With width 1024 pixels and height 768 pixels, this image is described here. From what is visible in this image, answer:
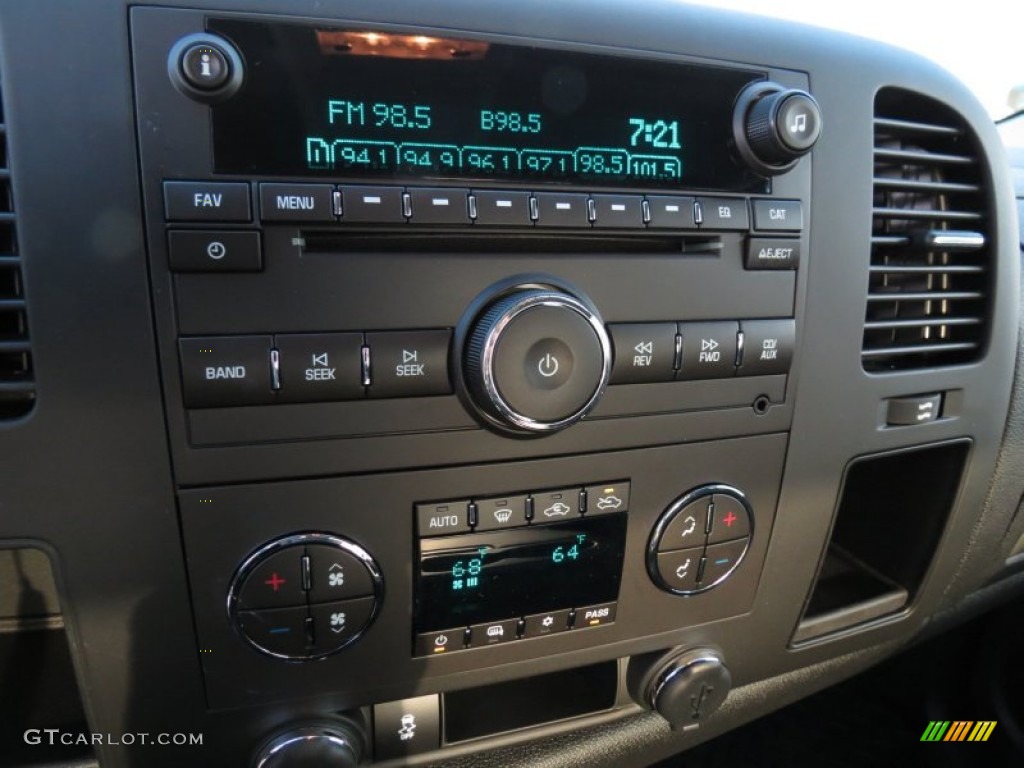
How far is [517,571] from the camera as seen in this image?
0.74 metres

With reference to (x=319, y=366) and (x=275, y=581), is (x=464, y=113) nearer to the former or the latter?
(x=319, y=366)

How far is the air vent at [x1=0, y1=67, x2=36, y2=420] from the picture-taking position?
1.83 ft

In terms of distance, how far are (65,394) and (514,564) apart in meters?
0.42

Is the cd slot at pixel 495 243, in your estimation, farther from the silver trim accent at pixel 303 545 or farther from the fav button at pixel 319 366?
the silver trim accent at pixel 303 545

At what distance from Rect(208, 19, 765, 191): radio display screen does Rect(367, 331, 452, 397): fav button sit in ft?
0.44

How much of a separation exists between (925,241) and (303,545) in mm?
776

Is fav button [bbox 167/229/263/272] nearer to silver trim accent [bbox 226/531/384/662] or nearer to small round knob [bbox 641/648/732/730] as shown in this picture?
silver trim accent [bbox 226/531/384/662]

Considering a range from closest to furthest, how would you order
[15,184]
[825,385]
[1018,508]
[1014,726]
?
[15,184]
[825,385]
[1018,508]
[1014,726]

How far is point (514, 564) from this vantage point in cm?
73

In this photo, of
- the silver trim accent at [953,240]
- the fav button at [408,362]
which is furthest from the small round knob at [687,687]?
the silver trim accent at [953,240]

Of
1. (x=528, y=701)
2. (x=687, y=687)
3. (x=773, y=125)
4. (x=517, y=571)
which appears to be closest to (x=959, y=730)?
(x=687, y=687)

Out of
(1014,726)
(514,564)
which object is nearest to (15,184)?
(514,564)

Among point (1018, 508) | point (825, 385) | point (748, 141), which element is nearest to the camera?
point (748, 141)

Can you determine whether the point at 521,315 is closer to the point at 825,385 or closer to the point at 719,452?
the point at 719,452
